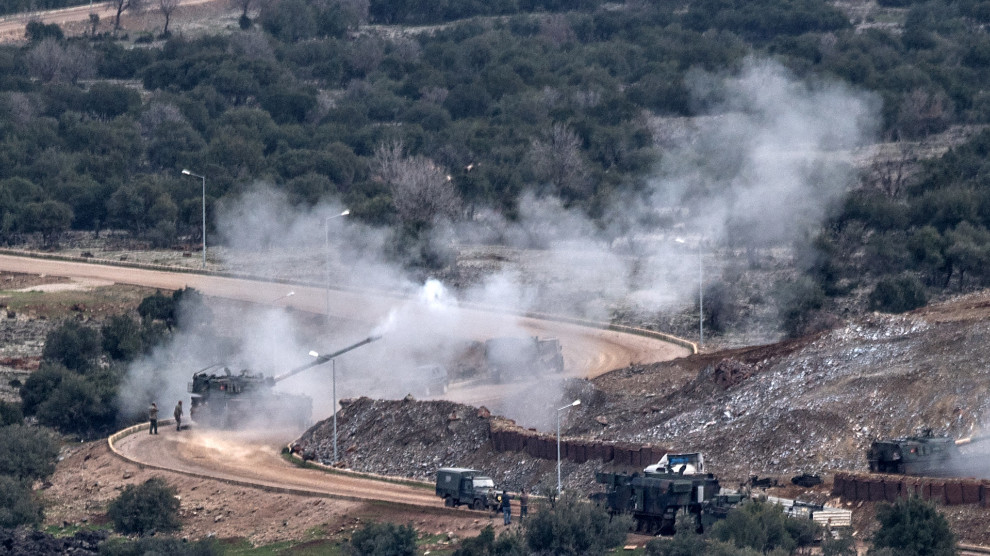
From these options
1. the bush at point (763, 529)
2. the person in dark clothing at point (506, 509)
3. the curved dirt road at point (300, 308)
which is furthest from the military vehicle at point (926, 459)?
the curved dirt road at point (300, 308)

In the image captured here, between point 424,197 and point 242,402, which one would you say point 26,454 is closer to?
point 242,402

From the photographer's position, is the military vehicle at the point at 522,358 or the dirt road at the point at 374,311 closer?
the military vehicle at the point at 522,358

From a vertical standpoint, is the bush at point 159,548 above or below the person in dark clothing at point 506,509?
below

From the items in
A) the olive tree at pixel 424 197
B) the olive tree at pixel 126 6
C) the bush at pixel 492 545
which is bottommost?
the bush at pixel 492 545

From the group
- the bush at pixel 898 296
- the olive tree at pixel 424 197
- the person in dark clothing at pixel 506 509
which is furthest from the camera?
the olive tree at pixel 424 197

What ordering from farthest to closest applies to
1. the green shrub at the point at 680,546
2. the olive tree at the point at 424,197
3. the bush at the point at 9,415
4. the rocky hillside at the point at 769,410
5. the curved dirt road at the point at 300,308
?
the olive tree at the point at 424,197 → the bush at the point at 9,415 → the curved dirt road at the point at 300,308 → the rocky hillside at the point at 769,410 → the green shrub at the point at 680,546

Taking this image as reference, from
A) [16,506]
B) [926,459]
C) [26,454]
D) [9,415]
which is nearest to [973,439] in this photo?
[926,459]

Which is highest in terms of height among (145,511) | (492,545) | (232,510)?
(492,545)

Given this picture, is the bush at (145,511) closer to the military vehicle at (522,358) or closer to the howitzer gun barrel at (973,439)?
the military vehicle at (522,358)
